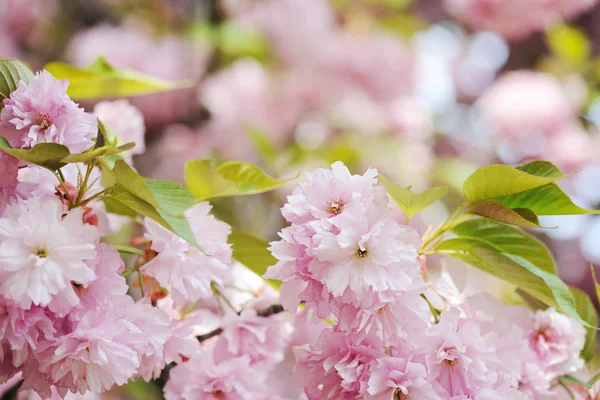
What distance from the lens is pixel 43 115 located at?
12.5 inches

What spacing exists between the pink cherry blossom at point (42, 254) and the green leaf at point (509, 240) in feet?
0.74

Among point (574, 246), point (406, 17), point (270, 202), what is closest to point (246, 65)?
point (270, 202)

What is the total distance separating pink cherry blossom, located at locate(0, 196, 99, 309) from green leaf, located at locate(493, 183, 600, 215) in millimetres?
233

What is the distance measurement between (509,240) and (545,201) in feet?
0.14

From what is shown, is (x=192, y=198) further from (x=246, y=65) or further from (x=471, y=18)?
(x=471, y=18)

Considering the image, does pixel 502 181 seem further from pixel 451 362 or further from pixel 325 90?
pixel 325 90

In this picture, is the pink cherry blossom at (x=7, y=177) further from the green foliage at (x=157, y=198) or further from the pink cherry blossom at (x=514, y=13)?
the pink cherry blossom at (x=514, y=13)

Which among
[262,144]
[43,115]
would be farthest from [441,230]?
[262,144]

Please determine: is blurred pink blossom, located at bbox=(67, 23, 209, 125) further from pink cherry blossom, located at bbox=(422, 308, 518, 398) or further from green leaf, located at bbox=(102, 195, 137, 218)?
pink cherry blossom, located at bbox=(422, 308, 518, 398)

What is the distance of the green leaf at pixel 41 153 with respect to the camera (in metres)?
0.29

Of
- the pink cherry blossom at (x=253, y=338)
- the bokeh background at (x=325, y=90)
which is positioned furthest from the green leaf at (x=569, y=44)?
the pink cherry blossom at (x=253, y=338)

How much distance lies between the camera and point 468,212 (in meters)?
0.37

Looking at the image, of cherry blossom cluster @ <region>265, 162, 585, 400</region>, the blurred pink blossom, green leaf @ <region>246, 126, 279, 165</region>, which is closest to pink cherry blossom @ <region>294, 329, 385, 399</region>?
cherry blossom cluster @ <region>265, 162, 585, 400</region>

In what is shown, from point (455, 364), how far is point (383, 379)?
0.04 m
